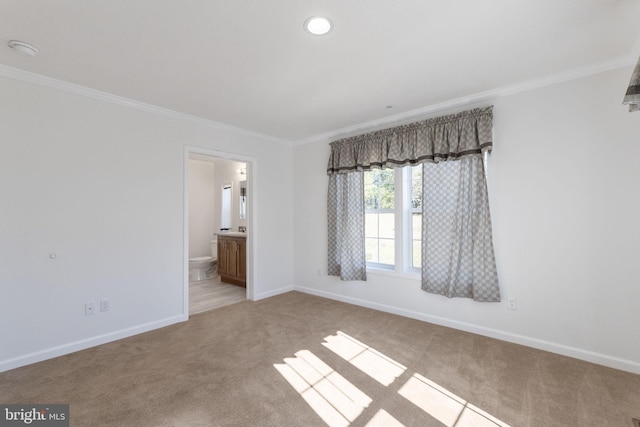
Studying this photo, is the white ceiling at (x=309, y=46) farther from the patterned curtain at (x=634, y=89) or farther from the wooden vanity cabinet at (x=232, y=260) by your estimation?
the wooden vanity cabinet at (x=232, y=260)

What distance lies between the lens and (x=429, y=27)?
1.88 meters

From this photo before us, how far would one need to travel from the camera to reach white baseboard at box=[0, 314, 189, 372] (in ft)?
7.79

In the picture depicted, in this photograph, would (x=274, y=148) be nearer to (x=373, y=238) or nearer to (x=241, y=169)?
(x=241, y=169)

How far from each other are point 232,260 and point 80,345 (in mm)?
2539

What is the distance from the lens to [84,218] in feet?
9.03

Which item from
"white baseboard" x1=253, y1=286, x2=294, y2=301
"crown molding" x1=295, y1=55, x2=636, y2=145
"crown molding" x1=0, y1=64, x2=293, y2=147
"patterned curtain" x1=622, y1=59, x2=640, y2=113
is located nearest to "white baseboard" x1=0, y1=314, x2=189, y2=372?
"white baseboard" x1=253, y1=286, x2=294, y2=301

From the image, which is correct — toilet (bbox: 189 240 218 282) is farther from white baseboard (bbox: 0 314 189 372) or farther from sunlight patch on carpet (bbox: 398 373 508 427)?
sunlight patch on carpet (bbox: 398 373 508 427)

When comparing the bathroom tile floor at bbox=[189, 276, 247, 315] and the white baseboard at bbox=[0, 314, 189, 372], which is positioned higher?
the white baseboard at bbox=[0, 314, 189, 372]

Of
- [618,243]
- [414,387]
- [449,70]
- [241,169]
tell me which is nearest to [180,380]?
[414,387]

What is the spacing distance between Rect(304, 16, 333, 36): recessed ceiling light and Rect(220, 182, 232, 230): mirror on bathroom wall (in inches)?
196

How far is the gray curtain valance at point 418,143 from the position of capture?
2.94 metres

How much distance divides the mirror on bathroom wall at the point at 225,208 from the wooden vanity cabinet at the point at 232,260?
1107 millimetres

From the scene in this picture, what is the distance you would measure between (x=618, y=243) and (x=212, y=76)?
3.76 m

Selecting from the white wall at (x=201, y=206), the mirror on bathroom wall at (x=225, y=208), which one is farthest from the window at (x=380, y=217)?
the white wall at (x=201, y=206)
